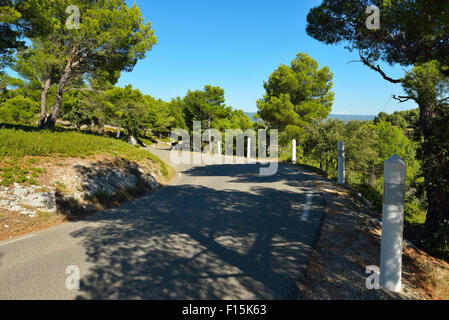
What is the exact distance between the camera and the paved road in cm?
277

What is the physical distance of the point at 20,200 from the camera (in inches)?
215

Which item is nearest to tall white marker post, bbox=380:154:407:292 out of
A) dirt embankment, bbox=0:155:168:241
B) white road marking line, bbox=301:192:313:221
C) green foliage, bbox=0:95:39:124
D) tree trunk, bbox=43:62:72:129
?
white road marking line, bbox=301:192:313:221

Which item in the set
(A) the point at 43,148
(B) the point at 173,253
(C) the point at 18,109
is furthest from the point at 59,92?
(C) the point at 18,109

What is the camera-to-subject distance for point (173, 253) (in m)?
3.67

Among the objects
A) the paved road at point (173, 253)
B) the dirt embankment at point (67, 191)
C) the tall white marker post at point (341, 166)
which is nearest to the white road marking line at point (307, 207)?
the paved road at point (173, 253)

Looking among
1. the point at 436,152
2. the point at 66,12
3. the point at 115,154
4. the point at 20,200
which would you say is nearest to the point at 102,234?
the point at 20,200

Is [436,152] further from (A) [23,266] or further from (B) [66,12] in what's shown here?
(B) [66,12]

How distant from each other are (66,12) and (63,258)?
14.5 metres

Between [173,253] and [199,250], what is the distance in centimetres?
39

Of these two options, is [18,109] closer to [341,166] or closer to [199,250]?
[341,166]

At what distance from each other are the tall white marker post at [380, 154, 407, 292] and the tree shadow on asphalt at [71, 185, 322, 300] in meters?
0.99

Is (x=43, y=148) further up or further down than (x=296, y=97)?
further down

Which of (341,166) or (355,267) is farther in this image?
(341,166)

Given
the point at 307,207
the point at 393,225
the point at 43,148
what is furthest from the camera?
the point at 43,148
